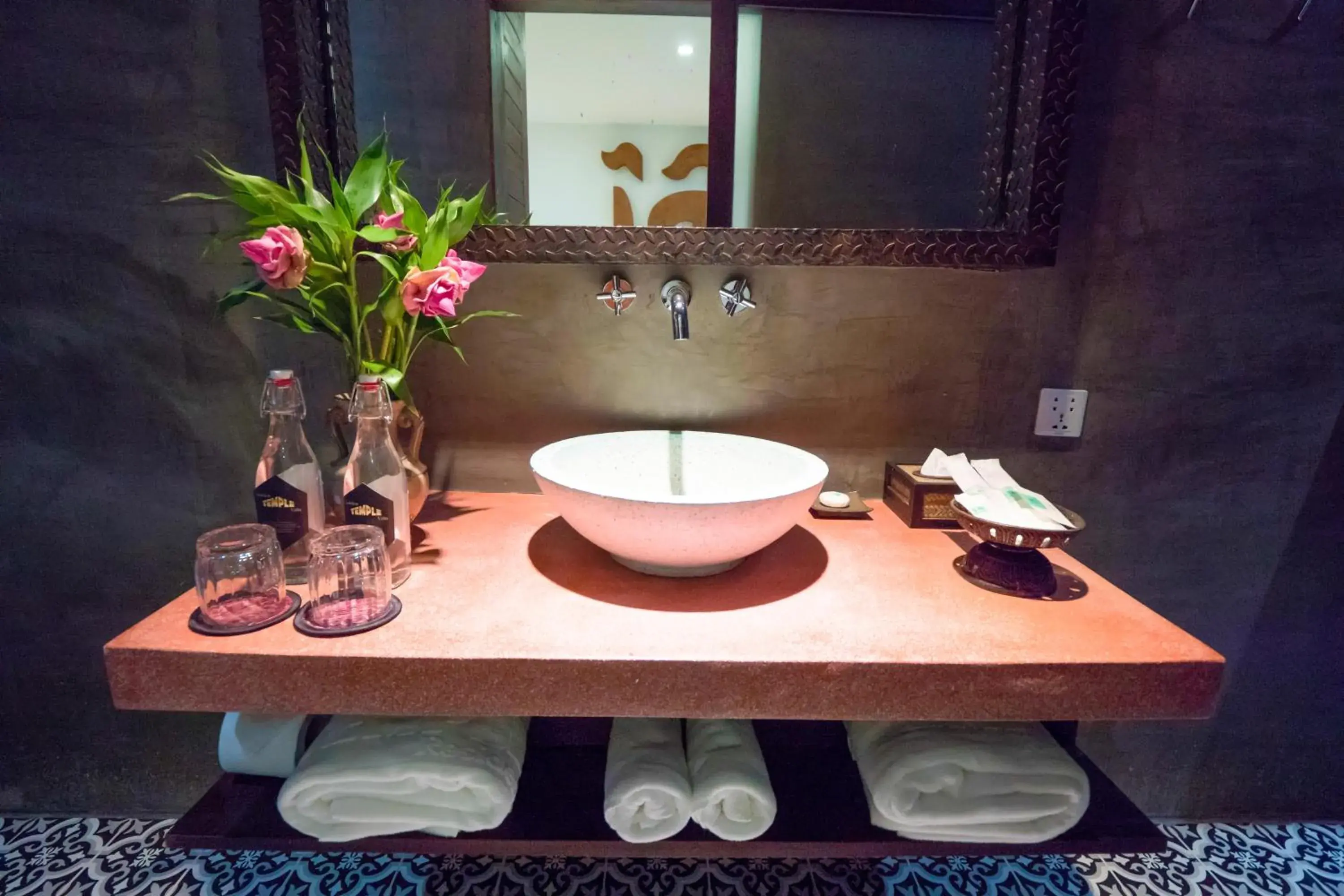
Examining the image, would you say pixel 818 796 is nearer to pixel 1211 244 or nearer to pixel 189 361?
pixel 1211 244

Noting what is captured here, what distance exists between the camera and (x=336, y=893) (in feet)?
3.80

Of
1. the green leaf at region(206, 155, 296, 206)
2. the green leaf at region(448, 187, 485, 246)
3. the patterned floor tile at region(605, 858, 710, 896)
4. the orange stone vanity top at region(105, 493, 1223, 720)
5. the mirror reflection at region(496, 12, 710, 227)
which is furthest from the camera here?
the patterned floor tile at region(605, 858, 710, 896)

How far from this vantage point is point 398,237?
34.4 inches

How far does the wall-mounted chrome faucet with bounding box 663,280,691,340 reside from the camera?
1029 mm

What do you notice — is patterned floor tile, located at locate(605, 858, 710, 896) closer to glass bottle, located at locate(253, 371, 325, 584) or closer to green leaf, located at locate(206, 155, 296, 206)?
glass bottle, located at locate(253, 371, 325, 584)

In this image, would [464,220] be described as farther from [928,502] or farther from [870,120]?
[928,502]

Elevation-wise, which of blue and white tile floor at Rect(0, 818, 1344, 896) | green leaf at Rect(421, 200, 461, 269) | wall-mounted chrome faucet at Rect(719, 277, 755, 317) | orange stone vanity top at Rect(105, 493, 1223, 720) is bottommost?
blue and white tile floor at Rect(0, 818, 1344, 896)

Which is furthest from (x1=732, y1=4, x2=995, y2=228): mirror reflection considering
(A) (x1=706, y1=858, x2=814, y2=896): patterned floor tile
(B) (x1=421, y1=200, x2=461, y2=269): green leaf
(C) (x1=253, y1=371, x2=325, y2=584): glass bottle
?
(A) (x1=706, y1=858, x2=814, y2=896): patterned floor tile

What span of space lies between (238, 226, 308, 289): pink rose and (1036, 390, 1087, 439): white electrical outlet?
49.3 inches

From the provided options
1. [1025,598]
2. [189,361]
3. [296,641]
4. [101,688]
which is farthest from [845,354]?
[101,688]

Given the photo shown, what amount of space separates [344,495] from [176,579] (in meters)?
0.70

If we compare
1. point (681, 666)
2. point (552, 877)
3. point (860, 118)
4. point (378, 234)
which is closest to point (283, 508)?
point (378, 234)

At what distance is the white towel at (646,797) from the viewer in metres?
0.85

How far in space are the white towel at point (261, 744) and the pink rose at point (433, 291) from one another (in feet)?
2.04
